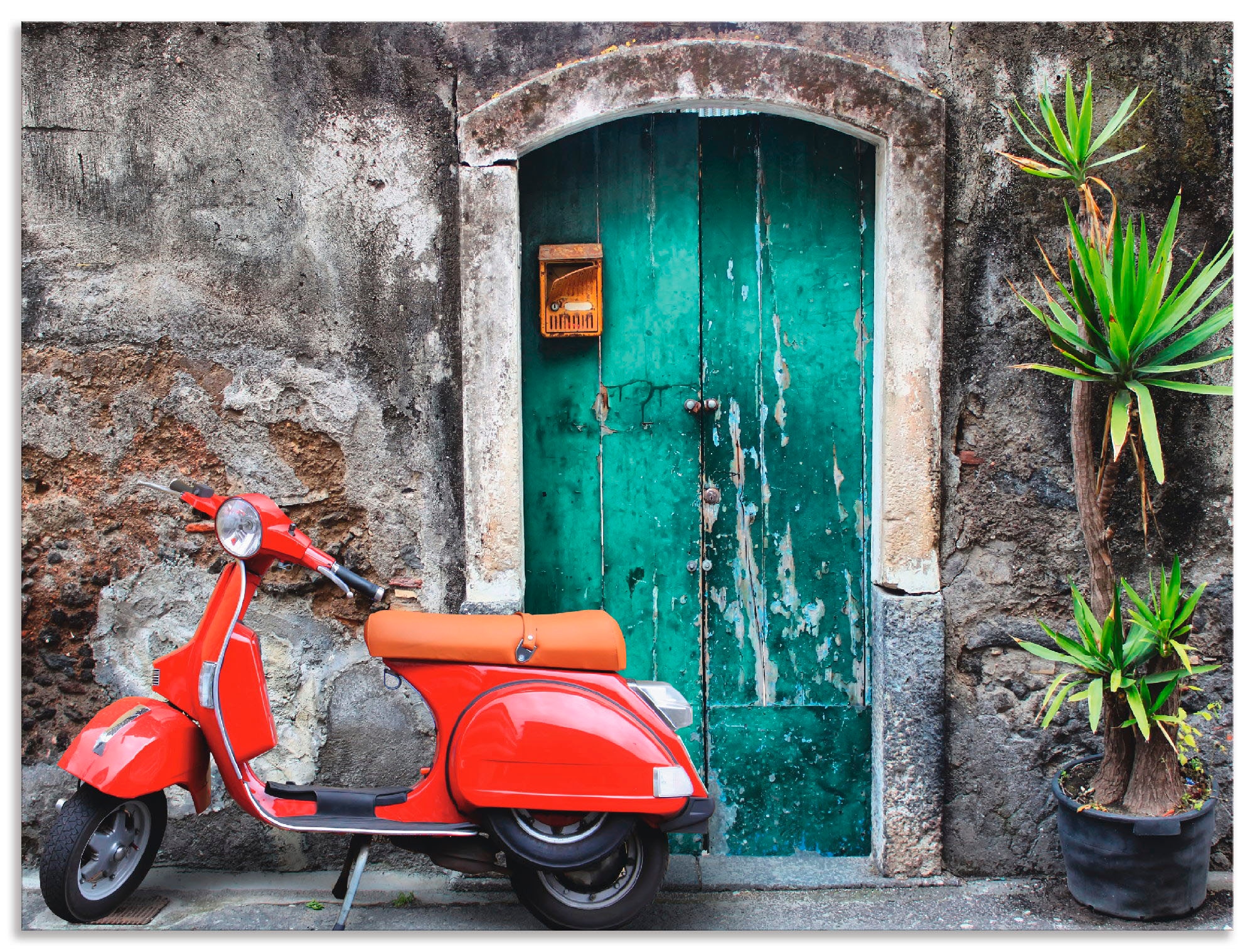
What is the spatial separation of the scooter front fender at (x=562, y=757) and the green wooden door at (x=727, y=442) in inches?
30.6

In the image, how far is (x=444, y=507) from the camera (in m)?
3.36

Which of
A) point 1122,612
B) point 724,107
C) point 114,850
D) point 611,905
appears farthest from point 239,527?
point 1122,612

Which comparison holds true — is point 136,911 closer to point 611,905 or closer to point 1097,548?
point 611,905

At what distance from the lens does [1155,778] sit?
3.00 metres

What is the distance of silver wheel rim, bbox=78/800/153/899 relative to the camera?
292 cm

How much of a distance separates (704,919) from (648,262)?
7.04 ft

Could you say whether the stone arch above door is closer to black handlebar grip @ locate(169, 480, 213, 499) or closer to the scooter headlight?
the scooter headlight

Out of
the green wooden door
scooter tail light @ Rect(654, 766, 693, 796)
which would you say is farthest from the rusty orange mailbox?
scooter tail light @ Rect(654, 766, 693, 796)

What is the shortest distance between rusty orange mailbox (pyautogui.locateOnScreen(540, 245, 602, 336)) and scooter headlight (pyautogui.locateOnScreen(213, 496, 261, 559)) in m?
1.16

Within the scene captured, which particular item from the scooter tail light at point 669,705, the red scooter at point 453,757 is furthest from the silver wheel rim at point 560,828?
the scooter tail light at point 669,705

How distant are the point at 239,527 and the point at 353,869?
1065mm

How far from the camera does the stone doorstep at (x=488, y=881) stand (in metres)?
3.29

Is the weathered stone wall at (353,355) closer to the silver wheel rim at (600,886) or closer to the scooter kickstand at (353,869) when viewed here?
the scooter kickstand at (353,869)

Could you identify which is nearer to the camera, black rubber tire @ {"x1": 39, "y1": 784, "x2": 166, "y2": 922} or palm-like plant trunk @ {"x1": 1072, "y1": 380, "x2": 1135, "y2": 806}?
black rubber tire @ {"x1": 39, "y1": 784, "x2": 166, "y2": 922}
